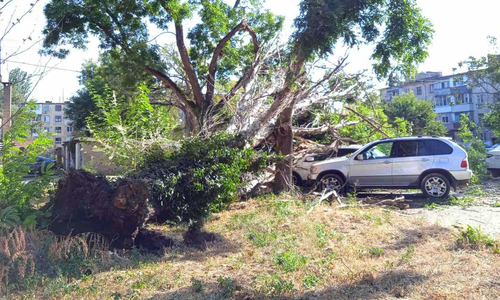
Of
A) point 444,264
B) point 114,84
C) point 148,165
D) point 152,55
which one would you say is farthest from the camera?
point 114,84

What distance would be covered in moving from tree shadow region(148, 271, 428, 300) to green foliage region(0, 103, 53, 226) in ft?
11.9

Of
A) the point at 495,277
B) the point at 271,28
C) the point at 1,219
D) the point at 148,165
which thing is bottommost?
the point at 495,277

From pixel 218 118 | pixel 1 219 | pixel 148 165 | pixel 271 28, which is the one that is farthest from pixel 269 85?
pixel 1 219

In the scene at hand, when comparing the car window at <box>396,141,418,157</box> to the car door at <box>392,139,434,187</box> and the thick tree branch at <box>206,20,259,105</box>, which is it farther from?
the thick tree branch at <box>206,20,259,105</box>

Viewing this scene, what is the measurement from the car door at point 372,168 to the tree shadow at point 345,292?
6812 millimetres

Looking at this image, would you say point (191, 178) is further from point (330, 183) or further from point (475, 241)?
point (330, 183)

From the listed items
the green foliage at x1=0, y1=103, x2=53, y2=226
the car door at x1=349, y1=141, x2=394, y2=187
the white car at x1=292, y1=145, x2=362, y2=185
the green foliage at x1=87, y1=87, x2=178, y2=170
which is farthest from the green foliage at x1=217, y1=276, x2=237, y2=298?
the white car at x1=292, y1=145, x2=362, y2=185

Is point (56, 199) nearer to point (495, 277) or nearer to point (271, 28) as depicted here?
point (495, 277)

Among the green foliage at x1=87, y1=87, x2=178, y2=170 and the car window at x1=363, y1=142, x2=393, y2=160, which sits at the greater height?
the green foliage at x1=87, y1=87, x2=178, y2=170

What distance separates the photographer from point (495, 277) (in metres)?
5.22

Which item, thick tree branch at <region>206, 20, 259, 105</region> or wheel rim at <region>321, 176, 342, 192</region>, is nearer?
wheel rim at <region>321, 176, 342, 192</region>

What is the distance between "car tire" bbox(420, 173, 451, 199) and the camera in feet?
37.8

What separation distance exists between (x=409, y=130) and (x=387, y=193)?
6528 mm

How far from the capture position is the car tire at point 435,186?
11.5 meters
